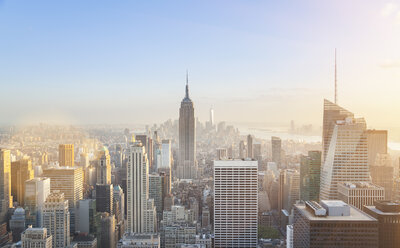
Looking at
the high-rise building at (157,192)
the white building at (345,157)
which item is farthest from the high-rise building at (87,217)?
the white building at (345,157)

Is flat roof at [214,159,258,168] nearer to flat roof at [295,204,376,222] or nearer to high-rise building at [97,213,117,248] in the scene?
high-rise building at [97,213,117,248]

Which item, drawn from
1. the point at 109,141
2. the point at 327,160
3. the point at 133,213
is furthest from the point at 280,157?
the point at 109,141

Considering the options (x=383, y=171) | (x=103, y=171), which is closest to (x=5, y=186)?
(x=103, y=171)

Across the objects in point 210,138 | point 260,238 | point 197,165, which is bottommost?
point 260,238

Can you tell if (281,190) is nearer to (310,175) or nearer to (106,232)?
(310,175)

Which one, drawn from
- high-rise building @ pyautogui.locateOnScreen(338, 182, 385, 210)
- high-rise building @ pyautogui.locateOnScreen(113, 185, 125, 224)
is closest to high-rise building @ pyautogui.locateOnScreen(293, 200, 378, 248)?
high-rise building @ pyautogui.locateOnScreen(338, 182, 385, 210)

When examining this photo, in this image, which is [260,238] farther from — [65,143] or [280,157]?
[65,143]
